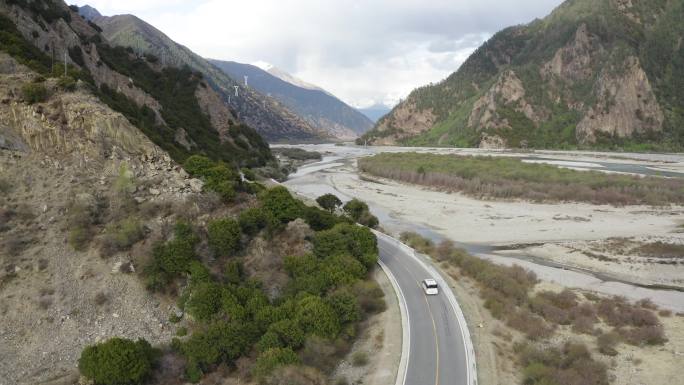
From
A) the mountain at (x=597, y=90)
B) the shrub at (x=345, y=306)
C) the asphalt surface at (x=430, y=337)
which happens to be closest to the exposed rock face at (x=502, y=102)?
the mountain at (x=597, y=90)

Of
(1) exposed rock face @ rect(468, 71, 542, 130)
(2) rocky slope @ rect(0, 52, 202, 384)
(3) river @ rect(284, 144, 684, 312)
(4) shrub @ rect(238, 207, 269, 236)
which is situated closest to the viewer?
(2) rocky slope @ rect(0, 52, 202, 384)

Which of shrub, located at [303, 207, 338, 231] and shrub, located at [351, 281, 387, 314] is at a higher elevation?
shrub, located at [303, 207, 338, 231]

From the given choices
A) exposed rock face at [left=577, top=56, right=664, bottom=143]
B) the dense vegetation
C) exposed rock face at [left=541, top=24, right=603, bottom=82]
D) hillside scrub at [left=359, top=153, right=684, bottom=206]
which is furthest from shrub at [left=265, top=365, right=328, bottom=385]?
exposed rock face at [left=541, top=24, right=603, bottom=82]

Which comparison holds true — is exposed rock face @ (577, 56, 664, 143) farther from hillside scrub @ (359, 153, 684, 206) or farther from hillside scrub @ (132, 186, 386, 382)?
hillside scrub @ (132, 186, 386, 382)

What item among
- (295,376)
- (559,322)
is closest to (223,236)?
(295,376)

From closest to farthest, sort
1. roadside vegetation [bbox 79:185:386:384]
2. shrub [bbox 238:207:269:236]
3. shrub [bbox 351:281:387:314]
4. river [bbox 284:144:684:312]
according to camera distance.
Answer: roadside vegetation [bbox 79:185:386:384] < shrub [bbox 351:281:387:314] < shrub [bbox 238:207:269:236] < river [bbox 284:144:684:312]

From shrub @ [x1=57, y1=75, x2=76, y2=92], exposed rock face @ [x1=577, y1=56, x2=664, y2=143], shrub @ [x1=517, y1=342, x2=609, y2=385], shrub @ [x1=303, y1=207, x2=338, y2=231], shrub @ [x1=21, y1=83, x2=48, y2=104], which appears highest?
exposed rock face @ [x1=577, y1=56, x2=664, y2=143]

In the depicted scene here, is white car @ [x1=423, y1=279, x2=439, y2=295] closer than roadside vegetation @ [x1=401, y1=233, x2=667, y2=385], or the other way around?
roadside vegetation @ [x1=401, y1=233, x2=667, y2=385]
